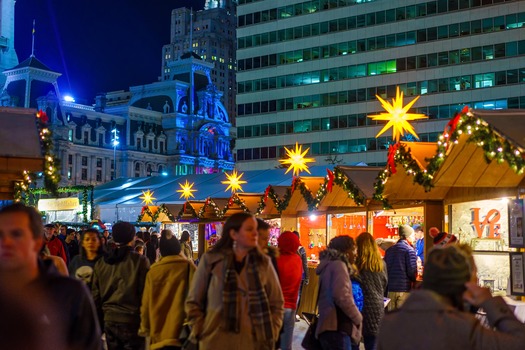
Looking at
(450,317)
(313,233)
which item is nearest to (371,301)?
(450,317)

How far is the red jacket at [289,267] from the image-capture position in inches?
340

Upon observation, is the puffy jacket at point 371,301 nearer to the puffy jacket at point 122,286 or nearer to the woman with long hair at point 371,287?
the woman with long hair at point 371,287

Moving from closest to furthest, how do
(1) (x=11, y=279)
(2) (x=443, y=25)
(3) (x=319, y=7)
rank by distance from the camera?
(1) (x=11, y=279) < (2) (x=443, y=25) < (3) (x=319, y=7)

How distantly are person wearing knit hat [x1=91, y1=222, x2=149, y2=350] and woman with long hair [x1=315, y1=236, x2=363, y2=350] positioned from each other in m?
1.68

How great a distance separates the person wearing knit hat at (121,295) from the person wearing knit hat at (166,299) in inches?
12.2

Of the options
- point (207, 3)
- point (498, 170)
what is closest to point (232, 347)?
point (498, 170)

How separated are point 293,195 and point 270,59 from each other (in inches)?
2063

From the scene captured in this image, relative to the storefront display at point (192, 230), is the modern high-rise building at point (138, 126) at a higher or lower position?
higher

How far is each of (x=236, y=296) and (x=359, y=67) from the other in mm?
60100

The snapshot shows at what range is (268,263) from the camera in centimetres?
579

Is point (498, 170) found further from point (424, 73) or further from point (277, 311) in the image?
point (424, 73)

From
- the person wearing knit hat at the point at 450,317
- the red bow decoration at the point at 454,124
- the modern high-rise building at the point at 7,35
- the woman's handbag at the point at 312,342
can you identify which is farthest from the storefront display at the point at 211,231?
the modern high-rise building at the point at 7,35

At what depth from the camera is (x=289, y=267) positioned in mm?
8633

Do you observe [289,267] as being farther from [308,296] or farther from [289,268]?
[308,296]
